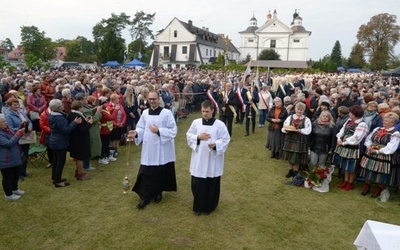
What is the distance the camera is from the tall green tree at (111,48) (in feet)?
168

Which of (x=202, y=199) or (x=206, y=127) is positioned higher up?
(x=206, y=127)

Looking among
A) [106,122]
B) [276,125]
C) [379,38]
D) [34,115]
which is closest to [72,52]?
[379,38]

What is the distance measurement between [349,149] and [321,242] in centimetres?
246

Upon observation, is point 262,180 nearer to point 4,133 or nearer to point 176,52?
point 4,133

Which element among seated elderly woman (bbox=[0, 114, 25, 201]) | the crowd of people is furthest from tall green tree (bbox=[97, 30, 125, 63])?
seated elderly woman (bbox=[0, 114, 25, 201])

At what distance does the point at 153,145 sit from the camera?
201 inches

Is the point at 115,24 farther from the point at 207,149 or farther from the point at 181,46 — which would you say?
the point at 207,149

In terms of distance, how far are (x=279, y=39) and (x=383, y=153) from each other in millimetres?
78460

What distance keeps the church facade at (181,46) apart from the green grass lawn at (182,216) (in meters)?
54.2

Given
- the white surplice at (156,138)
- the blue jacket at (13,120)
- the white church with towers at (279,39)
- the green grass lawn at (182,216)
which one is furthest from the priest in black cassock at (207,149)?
the white church with towers at (279,39)

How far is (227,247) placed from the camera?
422 cm

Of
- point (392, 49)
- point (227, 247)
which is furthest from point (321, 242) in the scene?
point (392, 49)

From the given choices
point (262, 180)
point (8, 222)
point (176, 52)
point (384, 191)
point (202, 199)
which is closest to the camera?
point (8, 222)

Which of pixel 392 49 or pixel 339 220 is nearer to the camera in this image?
pixel 339 220
